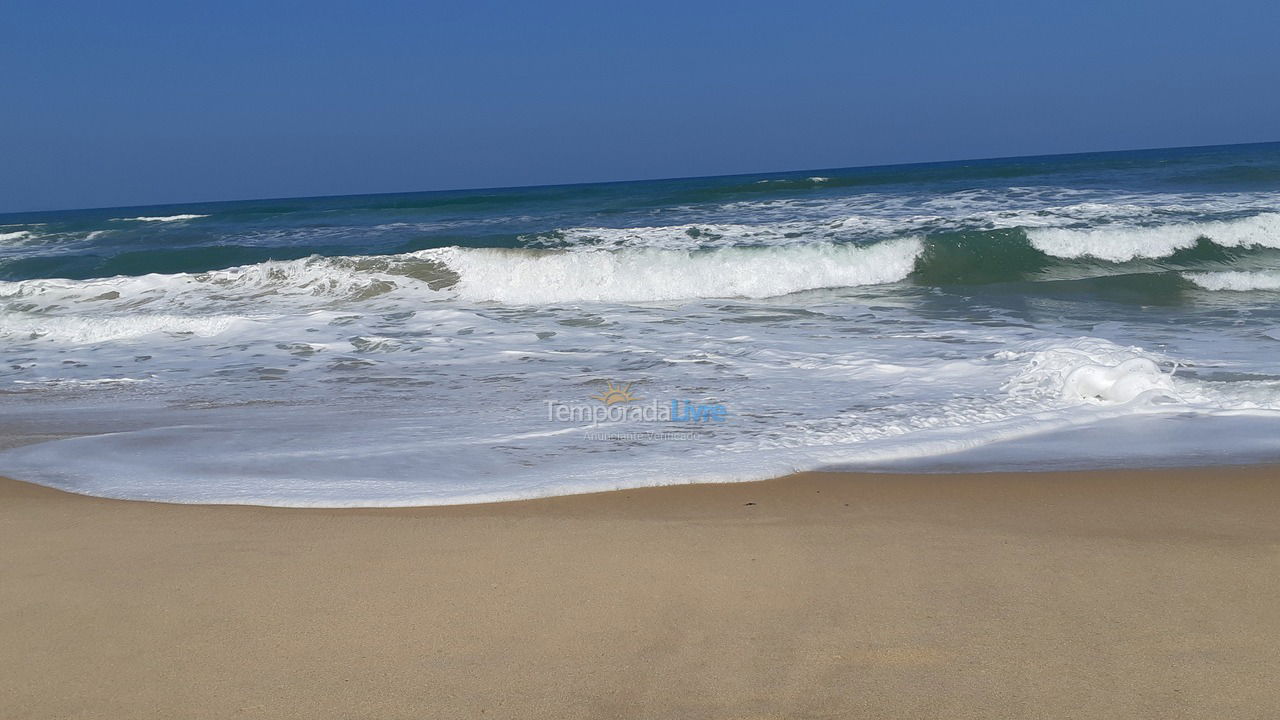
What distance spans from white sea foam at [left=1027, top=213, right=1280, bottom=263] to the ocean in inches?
2.3

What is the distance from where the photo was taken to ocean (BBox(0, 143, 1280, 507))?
4.32 metres

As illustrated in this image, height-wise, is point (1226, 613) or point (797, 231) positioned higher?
point (797, 231)

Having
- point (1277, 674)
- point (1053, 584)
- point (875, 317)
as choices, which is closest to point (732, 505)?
point (1053, 584)

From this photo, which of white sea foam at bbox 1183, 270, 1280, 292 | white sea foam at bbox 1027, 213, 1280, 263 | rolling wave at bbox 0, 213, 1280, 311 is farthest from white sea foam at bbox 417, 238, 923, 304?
white sea foam at bbox 1183, 270, 1280, 292

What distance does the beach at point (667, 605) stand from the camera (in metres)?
2.21

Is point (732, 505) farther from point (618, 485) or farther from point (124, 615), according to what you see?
point (124, 615)

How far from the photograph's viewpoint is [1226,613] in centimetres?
254

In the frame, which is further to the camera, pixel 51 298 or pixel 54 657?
pixel 51 298

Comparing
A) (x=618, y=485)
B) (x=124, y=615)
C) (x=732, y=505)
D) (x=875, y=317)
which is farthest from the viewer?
(x=875, y=317)

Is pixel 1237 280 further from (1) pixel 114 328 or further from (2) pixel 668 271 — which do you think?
(1) pixel 114 328

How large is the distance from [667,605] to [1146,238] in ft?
44.5

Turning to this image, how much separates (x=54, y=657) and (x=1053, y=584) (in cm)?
275

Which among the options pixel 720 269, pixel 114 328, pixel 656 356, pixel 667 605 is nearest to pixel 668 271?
pixel 720 269

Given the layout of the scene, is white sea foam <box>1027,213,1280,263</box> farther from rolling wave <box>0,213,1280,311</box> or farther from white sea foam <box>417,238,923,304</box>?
white sea foam <box>417,238,923,304</box>
